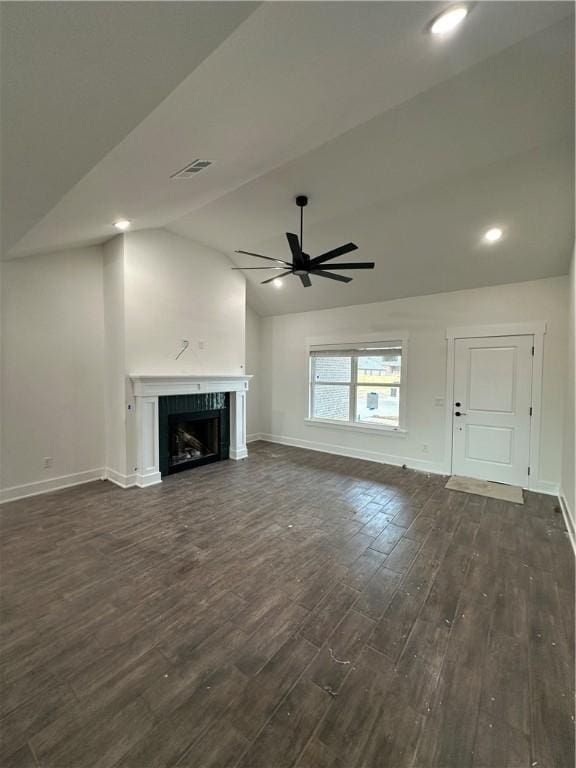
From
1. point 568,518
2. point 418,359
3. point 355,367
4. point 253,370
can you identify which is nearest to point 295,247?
point 418,359

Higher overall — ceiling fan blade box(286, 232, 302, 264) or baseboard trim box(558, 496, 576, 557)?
ceiling fan blade box(286, 232, 302, 264)

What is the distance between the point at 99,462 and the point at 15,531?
1.43 metres

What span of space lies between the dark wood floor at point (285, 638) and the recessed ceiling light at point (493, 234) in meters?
3.15

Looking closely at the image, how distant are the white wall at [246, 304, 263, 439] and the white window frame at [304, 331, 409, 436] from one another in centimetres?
123

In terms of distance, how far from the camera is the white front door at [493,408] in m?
4.09

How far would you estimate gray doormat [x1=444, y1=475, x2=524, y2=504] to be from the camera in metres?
3.81

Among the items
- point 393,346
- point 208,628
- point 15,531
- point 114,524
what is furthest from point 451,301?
point 15,531

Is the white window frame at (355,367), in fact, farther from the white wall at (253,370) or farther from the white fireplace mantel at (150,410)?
the white fireplace mantel at (150,410)

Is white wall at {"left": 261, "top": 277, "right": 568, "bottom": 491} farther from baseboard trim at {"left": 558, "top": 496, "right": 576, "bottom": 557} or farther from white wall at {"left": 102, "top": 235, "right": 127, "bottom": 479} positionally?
white wall at {"left": 102, "top": 235, "right": 127, "bottom": 479}

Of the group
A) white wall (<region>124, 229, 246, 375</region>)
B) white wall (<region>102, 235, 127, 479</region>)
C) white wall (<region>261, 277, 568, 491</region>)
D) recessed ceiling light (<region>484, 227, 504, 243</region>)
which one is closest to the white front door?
white wall (<region>261, 277, 568, 491</region>)

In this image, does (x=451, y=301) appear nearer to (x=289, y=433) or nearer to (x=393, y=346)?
(x=393, y=346)

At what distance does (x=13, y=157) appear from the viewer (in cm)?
169

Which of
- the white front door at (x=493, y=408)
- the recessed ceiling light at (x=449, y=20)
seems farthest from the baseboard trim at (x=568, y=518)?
the recessed ceiling light at (x=449, y=20)

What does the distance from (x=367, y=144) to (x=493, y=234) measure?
2054 millimetres
